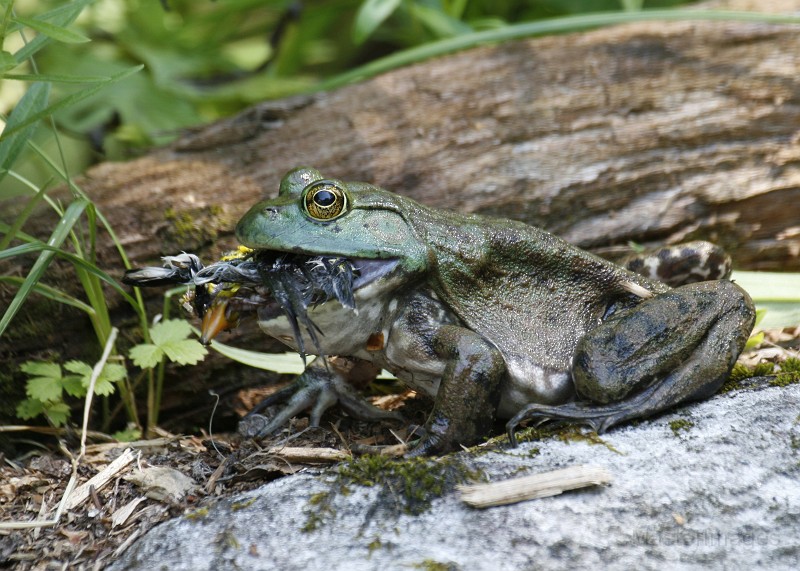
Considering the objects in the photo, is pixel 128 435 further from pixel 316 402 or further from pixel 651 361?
pixel 651 361

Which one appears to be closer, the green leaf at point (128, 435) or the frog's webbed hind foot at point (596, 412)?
the frog's webbed hind foot at point (596, 412)

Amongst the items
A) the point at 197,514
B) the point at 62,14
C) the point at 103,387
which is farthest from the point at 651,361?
the point at 62,14

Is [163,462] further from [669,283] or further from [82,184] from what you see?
[669,283]

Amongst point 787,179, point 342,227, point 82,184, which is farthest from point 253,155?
point 787,179

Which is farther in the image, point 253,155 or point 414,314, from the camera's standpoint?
point 253,155

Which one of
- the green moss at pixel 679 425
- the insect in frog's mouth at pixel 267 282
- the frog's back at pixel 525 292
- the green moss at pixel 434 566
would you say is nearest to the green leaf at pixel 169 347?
the insect in frog's mouth at pixel 267 282

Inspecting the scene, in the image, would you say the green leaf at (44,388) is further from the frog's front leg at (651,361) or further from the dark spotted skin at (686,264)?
the dark spotted skin at (686,264)
